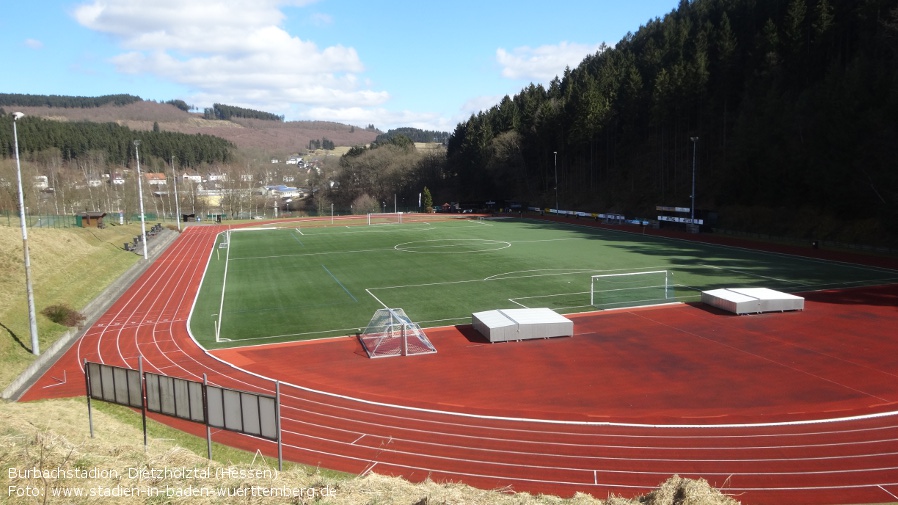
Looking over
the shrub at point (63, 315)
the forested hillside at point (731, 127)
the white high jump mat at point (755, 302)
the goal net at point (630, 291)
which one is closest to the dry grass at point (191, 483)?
the shrub at point (63, 315)

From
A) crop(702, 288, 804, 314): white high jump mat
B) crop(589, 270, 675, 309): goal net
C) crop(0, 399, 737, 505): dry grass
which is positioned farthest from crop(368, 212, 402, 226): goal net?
crop(0, 399, 737, 505): dry grass

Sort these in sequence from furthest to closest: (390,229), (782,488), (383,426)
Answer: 1. (390,229)
2. (383,426)
3. (782,488)

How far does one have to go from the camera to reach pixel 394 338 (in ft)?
80.3

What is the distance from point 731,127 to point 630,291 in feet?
173

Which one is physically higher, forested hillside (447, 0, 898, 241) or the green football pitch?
forested hillside (447, 0, 898, 241)

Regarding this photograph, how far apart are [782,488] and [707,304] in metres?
18.9

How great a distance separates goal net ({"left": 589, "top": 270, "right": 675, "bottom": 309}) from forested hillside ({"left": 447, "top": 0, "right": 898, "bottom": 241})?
81.7 ft

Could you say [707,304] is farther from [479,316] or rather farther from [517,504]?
[517,504]

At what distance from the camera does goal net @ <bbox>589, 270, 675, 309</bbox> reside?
103ft

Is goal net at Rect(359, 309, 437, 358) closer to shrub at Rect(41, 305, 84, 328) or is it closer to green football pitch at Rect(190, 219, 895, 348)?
green football pitch at Rect(190, 219, 895, 348)

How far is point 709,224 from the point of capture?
62.9 metres

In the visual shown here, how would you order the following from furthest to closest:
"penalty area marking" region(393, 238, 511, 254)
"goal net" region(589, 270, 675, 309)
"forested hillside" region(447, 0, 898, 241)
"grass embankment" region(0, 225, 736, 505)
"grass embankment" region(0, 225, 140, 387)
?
"penalty area marking" region(393, 238, 511, 254) → "forested hillside" region(447, 0, 898, 241) → "goal net" region(589, 270, 675, 309) → "grass embankment" region(0, 225, 140, 387) → "grass embankment" region(0, 225, 736, 505)

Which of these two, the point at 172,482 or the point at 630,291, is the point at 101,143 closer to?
the point at 630,291

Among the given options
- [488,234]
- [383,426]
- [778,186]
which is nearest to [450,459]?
[383,426]
